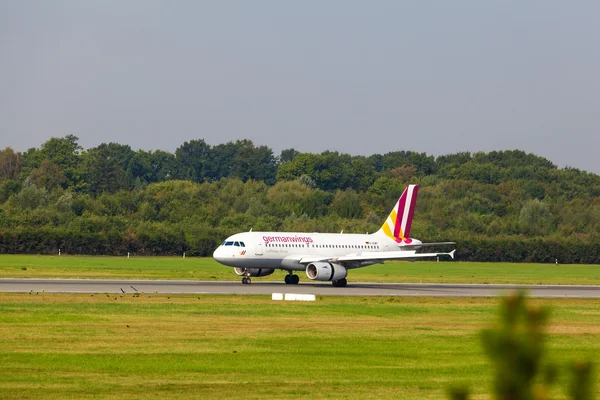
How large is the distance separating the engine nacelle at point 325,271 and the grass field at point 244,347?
14221 mm

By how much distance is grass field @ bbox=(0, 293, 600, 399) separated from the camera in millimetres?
19359

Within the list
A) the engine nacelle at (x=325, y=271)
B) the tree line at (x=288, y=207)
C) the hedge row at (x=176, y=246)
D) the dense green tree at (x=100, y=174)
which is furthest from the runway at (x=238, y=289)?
the dense green tree at (x=100, y=174)

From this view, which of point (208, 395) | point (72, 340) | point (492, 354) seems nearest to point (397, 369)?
point (208, 395)

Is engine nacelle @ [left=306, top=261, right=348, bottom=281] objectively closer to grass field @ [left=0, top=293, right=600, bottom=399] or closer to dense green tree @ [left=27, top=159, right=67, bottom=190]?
grass field @ [left=0, top=293, right=600, bottom=399]

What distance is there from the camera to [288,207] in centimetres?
14088

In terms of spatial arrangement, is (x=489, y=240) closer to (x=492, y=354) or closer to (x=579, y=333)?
(x=579, y=333)

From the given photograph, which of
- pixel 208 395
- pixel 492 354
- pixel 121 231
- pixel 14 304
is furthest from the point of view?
pixel 121 231

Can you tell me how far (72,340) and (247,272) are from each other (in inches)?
1311

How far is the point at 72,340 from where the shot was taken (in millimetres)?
26891

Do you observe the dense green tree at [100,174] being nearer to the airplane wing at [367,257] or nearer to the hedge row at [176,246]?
the hedge row at [176,246]

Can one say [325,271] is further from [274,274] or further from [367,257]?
[274,274]

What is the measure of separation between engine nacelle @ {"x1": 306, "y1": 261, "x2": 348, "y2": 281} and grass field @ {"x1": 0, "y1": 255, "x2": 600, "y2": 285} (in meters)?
10.5

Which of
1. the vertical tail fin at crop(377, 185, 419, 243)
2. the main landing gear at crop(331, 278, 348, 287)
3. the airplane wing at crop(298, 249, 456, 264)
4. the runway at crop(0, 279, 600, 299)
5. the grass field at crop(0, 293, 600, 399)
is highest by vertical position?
the vertical tail fin at crop(377, 185, 419, 243)

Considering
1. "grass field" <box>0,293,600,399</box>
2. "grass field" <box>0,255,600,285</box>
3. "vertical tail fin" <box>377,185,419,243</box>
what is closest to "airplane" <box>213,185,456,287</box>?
"vertical tail fin" <box>377,185,419,243</box>
